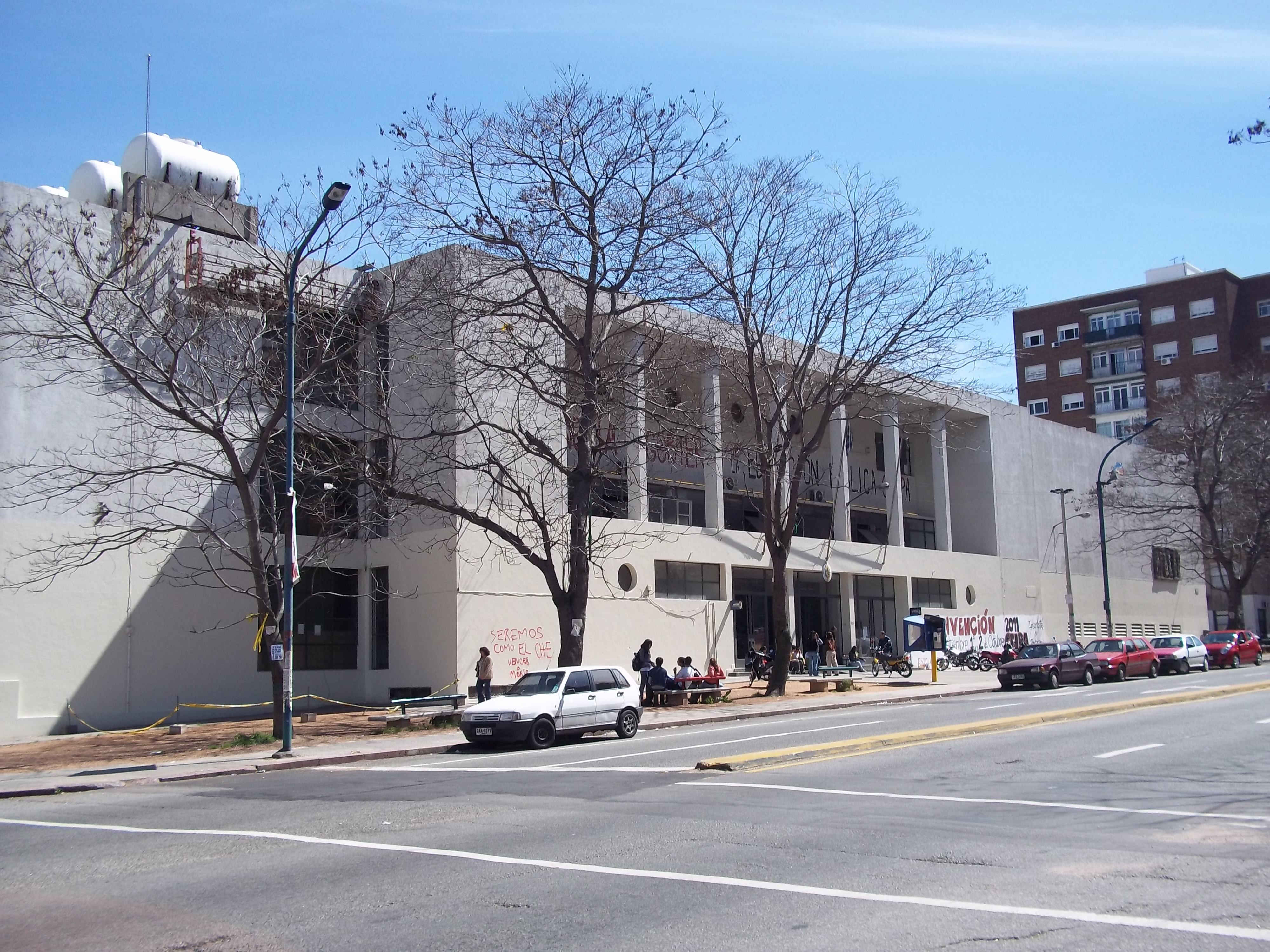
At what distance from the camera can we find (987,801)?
11.5 m

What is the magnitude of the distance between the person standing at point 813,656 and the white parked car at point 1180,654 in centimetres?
1208

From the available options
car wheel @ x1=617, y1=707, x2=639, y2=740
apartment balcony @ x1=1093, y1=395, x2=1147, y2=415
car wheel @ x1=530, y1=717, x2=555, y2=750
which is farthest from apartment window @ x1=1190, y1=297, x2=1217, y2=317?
car wheel @ x1=530, y1=717, x2=555, y2=750

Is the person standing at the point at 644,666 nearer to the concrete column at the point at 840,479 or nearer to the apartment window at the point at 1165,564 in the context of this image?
the concrete column at the point at 840,479

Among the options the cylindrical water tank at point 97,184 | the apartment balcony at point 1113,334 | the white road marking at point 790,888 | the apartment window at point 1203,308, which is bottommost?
the white road marking at point 790,888

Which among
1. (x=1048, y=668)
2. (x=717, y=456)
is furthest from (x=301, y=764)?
(x=1048, y=668)

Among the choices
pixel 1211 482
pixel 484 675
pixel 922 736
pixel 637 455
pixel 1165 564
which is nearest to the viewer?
pixel 922 736

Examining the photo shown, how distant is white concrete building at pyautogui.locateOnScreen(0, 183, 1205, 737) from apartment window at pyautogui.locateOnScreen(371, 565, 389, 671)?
0.19 ft

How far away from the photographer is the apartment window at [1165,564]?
69.6 metres

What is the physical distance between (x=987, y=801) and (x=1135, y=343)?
87.6m

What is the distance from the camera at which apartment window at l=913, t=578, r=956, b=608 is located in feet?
167

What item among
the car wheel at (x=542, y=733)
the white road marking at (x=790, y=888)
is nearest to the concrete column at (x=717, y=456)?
the car wheel at (x=542, y=733)

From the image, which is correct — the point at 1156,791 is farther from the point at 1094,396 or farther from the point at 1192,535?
the point at 1094,396

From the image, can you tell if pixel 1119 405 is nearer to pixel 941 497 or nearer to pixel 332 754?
pixel 941 497

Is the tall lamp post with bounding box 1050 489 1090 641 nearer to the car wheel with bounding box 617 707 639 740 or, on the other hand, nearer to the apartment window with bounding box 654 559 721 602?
the apartment window with bounding box 654 559 721 602
